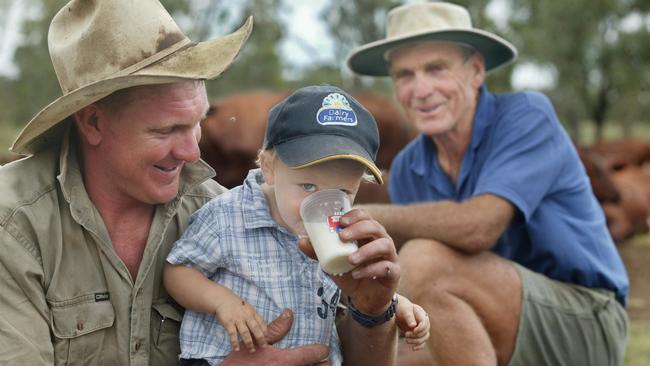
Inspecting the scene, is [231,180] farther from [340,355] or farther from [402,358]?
[340,355]

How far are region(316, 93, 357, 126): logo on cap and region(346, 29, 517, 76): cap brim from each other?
2.34 metres

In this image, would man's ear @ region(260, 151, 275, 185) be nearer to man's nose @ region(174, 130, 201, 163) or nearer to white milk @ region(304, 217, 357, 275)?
man's nose @ region(174, 130, 201, 163)

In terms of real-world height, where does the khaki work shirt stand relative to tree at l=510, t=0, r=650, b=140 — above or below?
above

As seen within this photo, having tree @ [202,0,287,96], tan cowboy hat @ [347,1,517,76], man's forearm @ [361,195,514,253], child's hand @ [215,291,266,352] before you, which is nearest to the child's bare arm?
child's hand @ [215,291,266,352]

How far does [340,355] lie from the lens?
293 cm

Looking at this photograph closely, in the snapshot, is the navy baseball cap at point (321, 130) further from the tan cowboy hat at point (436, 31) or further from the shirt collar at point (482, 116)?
the tan cowboy hat at point (436, 31)

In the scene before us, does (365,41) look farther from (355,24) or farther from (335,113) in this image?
(335,113)

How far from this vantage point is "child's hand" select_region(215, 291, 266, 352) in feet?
8.51

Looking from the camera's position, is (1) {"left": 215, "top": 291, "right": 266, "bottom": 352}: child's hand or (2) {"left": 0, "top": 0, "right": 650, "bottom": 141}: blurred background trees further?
(2) {"left": 0, "top": 0, "right": 650, "bottom": 141}: blurred background trees

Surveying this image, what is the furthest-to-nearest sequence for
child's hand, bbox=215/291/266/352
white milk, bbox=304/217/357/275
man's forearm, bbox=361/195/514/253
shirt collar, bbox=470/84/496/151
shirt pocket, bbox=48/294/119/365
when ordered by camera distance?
shirt collar, bbox=470/84/496/151
man's forearm, bbox=361/195/514/253
shirt pocket, bbox=48/294/119/365
child's hand, bbox=215/291/266/352
white milk, bbox=304/217/357/275

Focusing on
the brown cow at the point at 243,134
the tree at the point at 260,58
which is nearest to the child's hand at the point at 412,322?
the brown cow at the point at 243,134

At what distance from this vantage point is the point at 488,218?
4164mm

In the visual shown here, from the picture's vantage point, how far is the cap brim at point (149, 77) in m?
2.68

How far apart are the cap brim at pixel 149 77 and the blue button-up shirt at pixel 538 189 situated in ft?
6.00
